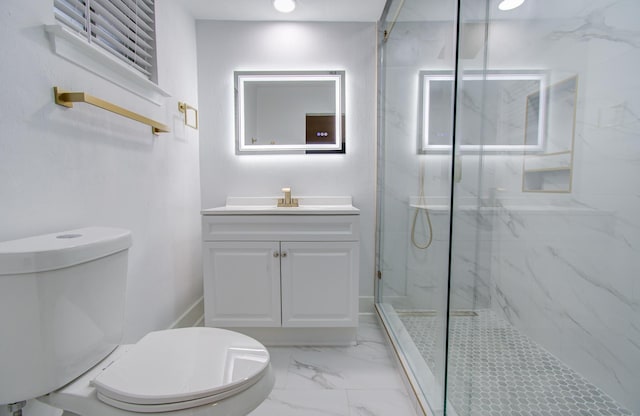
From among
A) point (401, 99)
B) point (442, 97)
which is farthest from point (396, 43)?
point (442, 97)

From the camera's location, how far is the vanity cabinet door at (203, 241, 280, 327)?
1.63 meters

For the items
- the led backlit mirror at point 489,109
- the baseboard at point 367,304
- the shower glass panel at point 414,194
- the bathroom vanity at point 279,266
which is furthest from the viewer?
the baseboard at point 367,304

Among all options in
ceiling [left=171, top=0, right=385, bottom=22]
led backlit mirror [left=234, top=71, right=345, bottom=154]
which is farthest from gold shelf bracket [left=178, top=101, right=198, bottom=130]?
ceiling [left=171, top=0, right=385, bottom=22]

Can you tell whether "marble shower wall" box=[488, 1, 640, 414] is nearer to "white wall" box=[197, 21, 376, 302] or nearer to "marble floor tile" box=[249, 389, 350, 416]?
"marble floor tile" box=[249, 389, 350, 416]

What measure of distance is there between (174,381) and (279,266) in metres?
0.94

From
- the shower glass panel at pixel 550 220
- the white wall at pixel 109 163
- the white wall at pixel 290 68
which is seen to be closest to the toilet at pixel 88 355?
the white wall at pixel 109 163

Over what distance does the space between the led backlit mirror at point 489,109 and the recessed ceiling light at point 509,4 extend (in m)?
0.16

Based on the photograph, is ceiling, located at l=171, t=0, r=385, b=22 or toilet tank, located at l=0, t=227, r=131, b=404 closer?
toilet tank, located at l=0, t=227, r=131, b=404

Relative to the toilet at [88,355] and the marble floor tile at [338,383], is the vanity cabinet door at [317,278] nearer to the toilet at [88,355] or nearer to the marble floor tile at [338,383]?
the marble floor tile at [338,383]

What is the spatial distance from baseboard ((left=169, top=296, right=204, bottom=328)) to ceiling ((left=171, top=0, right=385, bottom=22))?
6.17 ft

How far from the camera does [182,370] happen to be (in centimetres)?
74

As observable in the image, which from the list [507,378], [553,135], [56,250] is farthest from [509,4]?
[56,250]

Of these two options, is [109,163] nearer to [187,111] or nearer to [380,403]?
[187,111]

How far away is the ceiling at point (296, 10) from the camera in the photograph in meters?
1.78
